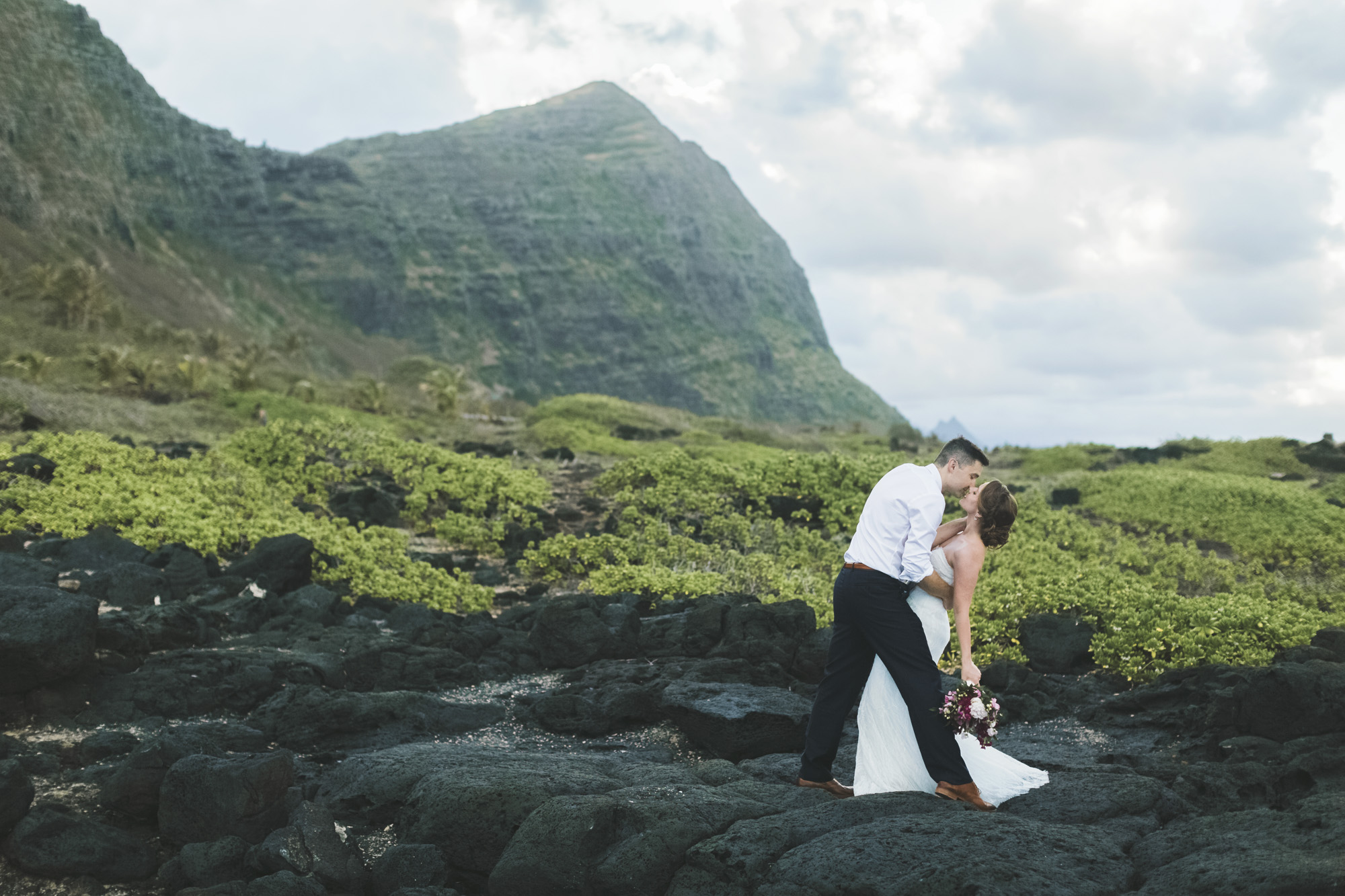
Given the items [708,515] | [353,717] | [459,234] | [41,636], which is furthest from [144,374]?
[459,234]

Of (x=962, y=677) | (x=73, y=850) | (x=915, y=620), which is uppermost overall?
(x=915, y=620)

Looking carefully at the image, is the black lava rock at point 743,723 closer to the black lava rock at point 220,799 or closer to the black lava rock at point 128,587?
the black lava rock at point 220,799

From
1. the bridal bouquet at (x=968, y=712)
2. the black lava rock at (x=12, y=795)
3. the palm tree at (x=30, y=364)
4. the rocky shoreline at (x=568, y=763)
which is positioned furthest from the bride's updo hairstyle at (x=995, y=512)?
the palm tree at (x=30, y=364)

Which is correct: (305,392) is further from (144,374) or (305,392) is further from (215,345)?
(215,345)

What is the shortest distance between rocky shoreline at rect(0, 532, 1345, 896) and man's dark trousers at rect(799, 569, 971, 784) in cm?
31

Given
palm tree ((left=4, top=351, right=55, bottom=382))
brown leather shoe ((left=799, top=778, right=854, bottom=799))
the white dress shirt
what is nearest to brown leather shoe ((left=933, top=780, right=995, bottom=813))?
brown leather shoe ((left=799, top=778, right=854, bottom=799))

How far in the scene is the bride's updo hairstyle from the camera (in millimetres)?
4941

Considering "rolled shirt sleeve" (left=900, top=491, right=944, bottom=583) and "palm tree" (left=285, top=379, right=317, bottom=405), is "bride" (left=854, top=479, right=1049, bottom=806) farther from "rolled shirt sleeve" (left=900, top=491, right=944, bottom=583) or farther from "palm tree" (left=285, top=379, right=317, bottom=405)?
"palm tree" (left=285, top=379, right=317, bottom=405)

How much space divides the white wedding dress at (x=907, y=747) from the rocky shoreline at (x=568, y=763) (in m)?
0.15

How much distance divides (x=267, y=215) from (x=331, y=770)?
95104 millimetres

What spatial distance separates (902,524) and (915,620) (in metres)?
0.50

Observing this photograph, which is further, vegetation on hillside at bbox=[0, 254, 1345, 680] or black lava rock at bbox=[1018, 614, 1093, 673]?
vegetation on hillside at bbox=[0, 254, 1345, 680]

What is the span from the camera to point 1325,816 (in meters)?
4.00

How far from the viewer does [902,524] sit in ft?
16.1
